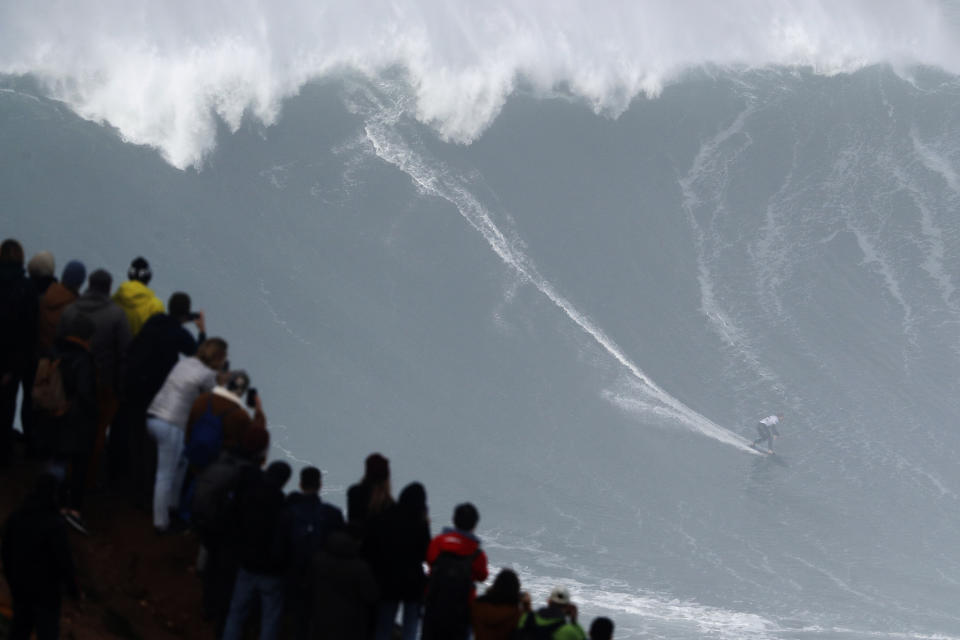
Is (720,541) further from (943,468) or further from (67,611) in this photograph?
(67,611)

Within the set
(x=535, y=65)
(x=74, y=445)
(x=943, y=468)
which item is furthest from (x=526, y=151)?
(x=74, y=445)

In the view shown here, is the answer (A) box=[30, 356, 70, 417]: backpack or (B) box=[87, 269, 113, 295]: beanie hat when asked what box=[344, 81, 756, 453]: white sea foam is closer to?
(B) box=[87, 269, 113, 295]: beanie hat

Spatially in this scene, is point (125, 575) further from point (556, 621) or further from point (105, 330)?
point (556, 621)

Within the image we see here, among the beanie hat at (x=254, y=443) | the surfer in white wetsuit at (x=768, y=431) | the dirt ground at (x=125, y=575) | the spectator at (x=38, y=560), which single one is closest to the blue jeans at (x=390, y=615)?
the beanie hat at (x=254, y=443)

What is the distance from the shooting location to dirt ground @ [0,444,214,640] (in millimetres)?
4809

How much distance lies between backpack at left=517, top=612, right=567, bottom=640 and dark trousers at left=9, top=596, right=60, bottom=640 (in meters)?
1.79

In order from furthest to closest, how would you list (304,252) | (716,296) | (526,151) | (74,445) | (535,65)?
(535,65) < (526,151) < (716,296) < (304,252) < (74,445)

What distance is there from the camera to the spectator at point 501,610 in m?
4.33

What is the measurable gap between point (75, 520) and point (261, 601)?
1.32 m

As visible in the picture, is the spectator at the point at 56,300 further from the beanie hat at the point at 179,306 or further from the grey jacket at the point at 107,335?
the beanie hat at the point at 179,306

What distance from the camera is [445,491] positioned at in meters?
11.9

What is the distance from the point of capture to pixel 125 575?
522 centimetres

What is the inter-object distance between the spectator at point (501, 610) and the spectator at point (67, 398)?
6.76ft

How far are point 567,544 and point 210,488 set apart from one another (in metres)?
7.33
